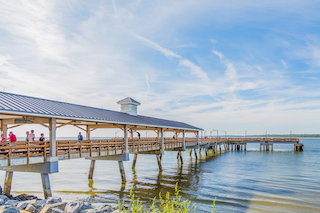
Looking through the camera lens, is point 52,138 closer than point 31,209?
No

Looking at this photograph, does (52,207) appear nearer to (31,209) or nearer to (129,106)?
(31,209)

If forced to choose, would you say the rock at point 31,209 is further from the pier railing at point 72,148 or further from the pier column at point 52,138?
the pier column at point 52,138

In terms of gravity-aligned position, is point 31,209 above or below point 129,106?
below

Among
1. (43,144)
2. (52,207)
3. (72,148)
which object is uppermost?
(43,144)

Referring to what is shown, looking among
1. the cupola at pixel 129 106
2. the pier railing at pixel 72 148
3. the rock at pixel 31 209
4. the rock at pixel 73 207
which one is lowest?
the rock at pixel 73 207

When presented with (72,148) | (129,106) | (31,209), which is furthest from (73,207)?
(129,106)

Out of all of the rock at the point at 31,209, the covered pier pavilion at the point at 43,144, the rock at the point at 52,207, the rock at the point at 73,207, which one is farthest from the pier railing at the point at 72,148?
the rock at the point at 73,207

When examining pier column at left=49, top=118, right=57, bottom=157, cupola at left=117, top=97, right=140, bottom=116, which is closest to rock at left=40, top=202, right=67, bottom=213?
pier column at left=49, top=118, right=57, bottom=157

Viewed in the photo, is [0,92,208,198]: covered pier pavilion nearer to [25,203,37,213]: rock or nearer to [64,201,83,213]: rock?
[25,203,37,213]: rock

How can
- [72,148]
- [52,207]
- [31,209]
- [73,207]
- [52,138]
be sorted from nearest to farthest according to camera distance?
1. [52,207]
2. [31,209]
3. [73,207]
4. [52,138]
5. [72,148]

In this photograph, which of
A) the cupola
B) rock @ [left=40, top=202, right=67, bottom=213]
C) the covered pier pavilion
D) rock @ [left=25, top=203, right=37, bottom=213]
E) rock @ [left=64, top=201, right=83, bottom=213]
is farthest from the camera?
the cupola

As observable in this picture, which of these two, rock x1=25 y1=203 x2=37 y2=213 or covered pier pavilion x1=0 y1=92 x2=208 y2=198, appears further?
covered pier pavilion x1=0 y1=92 x2=208 y2=198

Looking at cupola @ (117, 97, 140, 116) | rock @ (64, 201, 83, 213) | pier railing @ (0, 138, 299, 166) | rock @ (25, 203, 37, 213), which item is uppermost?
cupola @ (117, 97, 140, 116)

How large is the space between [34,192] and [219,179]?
17.2 metres
